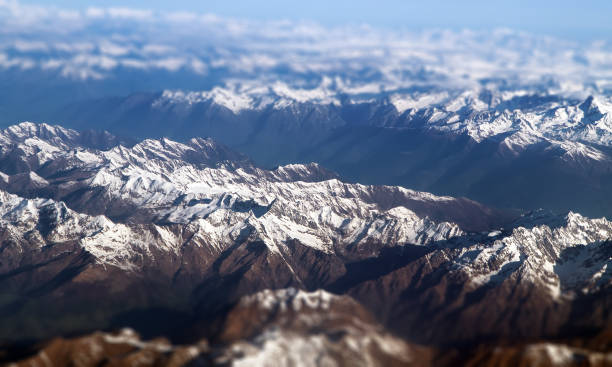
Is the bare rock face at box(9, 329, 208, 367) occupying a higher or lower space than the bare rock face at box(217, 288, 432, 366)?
lower

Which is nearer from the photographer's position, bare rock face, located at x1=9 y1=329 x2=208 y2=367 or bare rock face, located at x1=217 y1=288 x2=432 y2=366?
bare rock face, located at x1=9 y1=329 x2=208 y2=367

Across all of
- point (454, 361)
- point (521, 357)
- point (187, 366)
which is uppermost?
point (521, 357)

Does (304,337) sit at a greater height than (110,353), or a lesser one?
greater

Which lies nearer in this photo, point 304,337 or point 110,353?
point 110,353

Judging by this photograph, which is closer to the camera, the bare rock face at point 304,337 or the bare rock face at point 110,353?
the bare rock face at point 110,353

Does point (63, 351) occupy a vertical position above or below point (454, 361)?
below

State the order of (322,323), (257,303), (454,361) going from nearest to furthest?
(454,361) → (322,323) → (257,303)

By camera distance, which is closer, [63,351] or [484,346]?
[63,351]

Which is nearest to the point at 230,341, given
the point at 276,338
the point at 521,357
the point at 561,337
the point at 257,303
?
the point at 276,338

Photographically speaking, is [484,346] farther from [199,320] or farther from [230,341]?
[199,320]

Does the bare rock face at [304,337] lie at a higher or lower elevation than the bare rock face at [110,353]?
higher

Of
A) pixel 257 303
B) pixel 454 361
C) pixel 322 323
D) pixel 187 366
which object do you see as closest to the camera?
pixel 187 366
